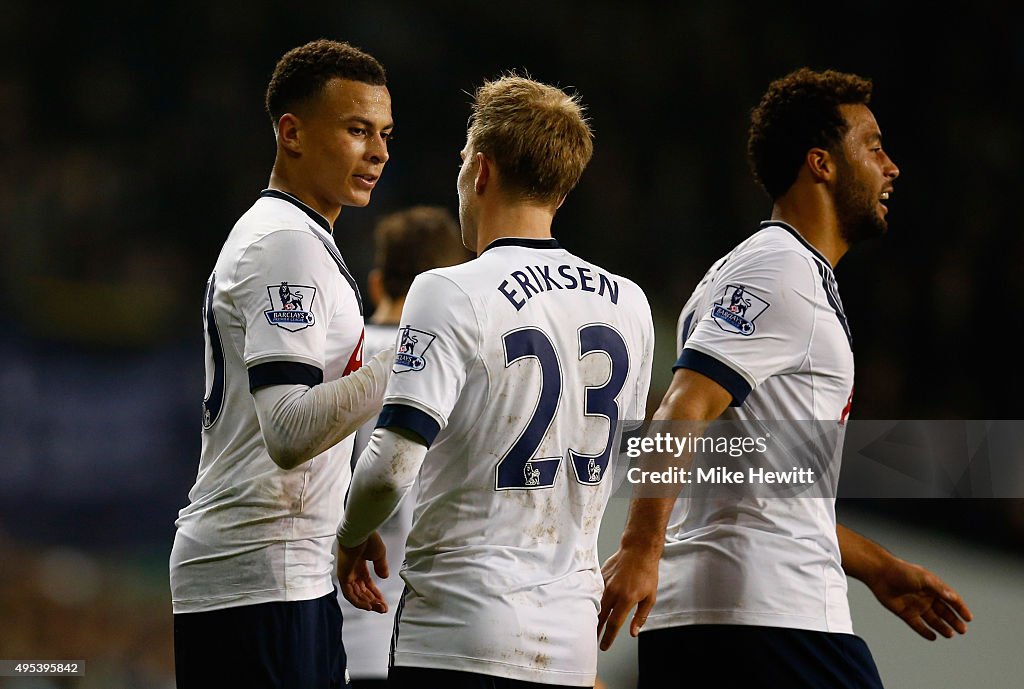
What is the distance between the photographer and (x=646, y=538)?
2594 millimetres

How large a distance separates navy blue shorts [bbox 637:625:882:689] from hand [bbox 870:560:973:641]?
0.36 m

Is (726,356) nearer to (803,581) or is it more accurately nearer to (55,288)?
(803,581)

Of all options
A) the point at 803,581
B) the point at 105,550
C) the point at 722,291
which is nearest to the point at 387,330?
the point at 722,291

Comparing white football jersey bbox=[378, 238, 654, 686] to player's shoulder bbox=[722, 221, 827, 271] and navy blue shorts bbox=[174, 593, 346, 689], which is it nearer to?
navy blue shorts bbox=[174, 593, 346, 689]

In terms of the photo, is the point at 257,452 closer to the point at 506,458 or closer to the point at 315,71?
the point at 506,458

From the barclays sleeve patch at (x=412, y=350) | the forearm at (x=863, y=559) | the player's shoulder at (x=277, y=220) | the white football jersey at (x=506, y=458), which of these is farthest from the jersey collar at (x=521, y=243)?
the forearm at (x=863, y=559)

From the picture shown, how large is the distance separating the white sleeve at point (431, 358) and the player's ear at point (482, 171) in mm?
305

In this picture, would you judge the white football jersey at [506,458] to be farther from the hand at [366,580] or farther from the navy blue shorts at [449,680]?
the hand at [366,580]

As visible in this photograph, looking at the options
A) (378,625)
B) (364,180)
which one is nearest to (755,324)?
(364,180)

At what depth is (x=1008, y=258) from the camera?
7.66m

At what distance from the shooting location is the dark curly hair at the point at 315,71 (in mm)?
3018

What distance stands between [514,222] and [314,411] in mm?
576

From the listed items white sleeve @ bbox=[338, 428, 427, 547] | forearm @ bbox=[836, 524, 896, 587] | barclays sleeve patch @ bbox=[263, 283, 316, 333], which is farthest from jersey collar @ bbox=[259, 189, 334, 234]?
forearm @ bbox=[836, 524, 896, 587]

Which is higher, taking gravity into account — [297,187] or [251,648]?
[297,187]
